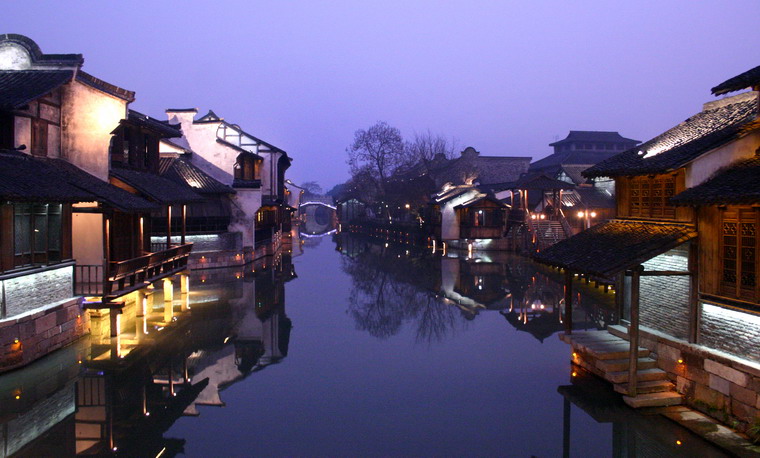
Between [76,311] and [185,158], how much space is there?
2335 cm

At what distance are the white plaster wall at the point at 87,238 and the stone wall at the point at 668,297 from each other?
17700mm

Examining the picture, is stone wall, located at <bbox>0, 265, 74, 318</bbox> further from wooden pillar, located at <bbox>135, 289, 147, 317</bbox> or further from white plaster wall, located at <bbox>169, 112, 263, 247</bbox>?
white plaster wall, located at <bbox>169, 112, 263, 247</bbox>

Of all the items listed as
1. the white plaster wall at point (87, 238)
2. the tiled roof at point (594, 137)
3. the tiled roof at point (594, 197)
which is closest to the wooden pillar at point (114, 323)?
the white plaster wall at point (87, 238)

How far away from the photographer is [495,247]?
52219mm

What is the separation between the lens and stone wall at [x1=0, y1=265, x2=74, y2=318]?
14981 mm

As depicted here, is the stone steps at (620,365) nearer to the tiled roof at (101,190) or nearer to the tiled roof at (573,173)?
the tiled roof at (101,190)

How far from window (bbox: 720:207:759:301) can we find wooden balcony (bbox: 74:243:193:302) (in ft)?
55.0

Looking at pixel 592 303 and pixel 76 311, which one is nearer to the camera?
pixel 76 311

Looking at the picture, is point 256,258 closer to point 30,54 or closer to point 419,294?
point 419,294

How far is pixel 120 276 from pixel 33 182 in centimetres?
424

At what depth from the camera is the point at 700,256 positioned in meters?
12.7

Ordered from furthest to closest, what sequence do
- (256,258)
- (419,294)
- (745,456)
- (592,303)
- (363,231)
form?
(363,231)
(256,258)
(419,294)
(592,303)
(745,456)

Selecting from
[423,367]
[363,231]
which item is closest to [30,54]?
[423,367]

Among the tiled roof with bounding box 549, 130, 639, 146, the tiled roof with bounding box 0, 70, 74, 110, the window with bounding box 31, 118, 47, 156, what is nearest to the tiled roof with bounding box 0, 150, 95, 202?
the window with bounding box 31, 118, 47, 156
